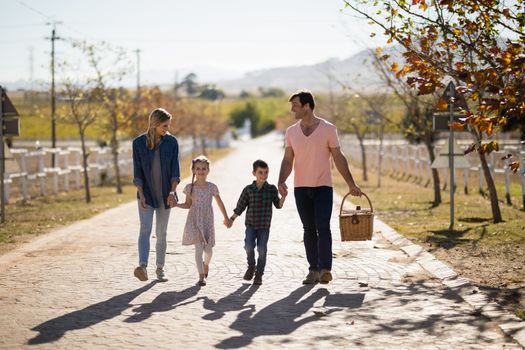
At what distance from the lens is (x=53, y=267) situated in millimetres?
10195

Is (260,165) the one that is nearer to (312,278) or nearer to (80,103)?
(312,278)

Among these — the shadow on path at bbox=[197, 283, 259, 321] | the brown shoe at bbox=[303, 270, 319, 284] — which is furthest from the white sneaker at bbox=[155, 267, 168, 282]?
the brown shoe at bbox=[303, 270, 319, 284]

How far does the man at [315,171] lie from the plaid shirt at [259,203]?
0.18m

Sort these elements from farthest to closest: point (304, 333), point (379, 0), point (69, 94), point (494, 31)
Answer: point (69, 94) < point (379, 0) < point (494, 31) < point (304, 333)

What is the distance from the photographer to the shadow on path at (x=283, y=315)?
6.41 m

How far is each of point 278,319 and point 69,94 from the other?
19248mm

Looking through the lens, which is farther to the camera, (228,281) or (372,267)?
(372,267)

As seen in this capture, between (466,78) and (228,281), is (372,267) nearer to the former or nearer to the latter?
(228,281)

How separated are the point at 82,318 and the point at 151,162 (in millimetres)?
2359

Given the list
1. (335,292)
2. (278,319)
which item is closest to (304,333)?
(278,319)

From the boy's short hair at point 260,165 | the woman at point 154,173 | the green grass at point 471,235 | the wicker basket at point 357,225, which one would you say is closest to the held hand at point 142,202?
the woman at point 154,173

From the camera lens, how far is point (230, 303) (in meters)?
7.69

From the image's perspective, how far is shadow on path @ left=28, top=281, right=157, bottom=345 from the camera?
643 centimetres

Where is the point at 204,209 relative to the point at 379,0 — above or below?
below
